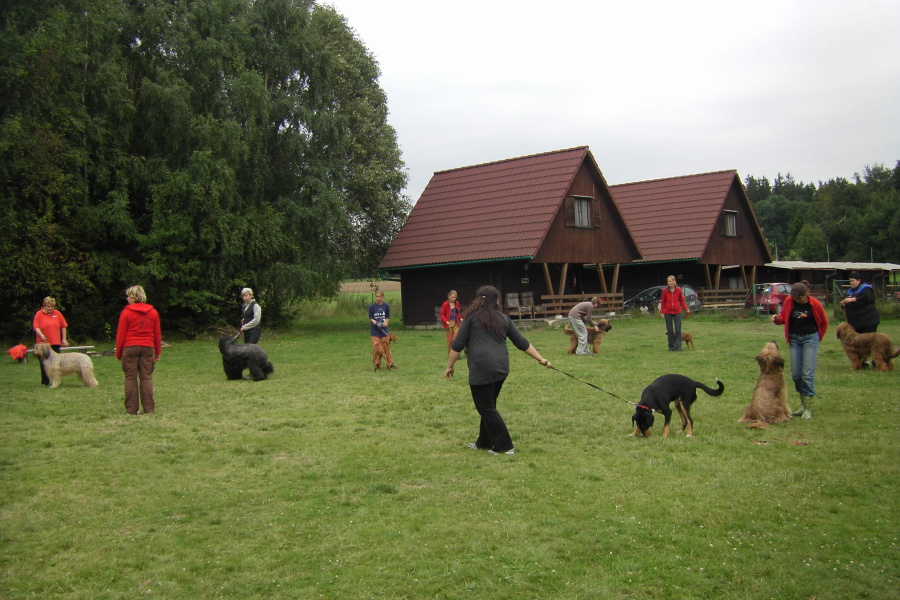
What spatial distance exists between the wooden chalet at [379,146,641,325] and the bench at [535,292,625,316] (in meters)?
0.08

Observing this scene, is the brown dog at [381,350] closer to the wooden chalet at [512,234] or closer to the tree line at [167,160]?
the tree line at [167,160]

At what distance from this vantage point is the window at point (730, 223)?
36656 millimetres

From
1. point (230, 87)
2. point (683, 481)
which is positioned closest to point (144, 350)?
point (683, 481)

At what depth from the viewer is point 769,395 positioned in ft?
30.3

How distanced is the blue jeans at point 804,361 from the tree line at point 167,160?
1818 centimetres

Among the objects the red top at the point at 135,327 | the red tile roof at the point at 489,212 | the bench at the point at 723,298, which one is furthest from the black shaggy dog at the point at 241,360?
the bench at the point at 723,298

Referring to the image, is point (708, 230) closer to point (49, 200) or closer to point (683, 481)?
point (49, 200)

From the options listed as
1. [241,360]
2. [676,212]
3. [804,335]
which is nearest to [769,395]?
[804,335]

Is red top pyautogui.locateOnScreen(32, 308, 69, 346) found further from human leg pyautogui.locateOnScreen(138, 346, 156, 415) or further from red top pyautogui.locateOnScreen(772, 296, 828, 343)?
red top pyautogui.locateOnScreen(772, 296, 828, 343)

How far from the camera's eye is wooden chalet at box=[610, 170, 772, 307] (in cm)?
3466

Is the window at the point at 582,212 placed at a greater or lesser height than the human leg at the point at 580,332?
greater

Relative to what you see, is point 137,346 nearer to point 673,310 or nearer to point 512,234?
point 673,310

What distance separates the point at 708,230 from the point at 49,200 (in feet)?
85.5

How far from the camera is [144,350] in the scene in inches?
416
